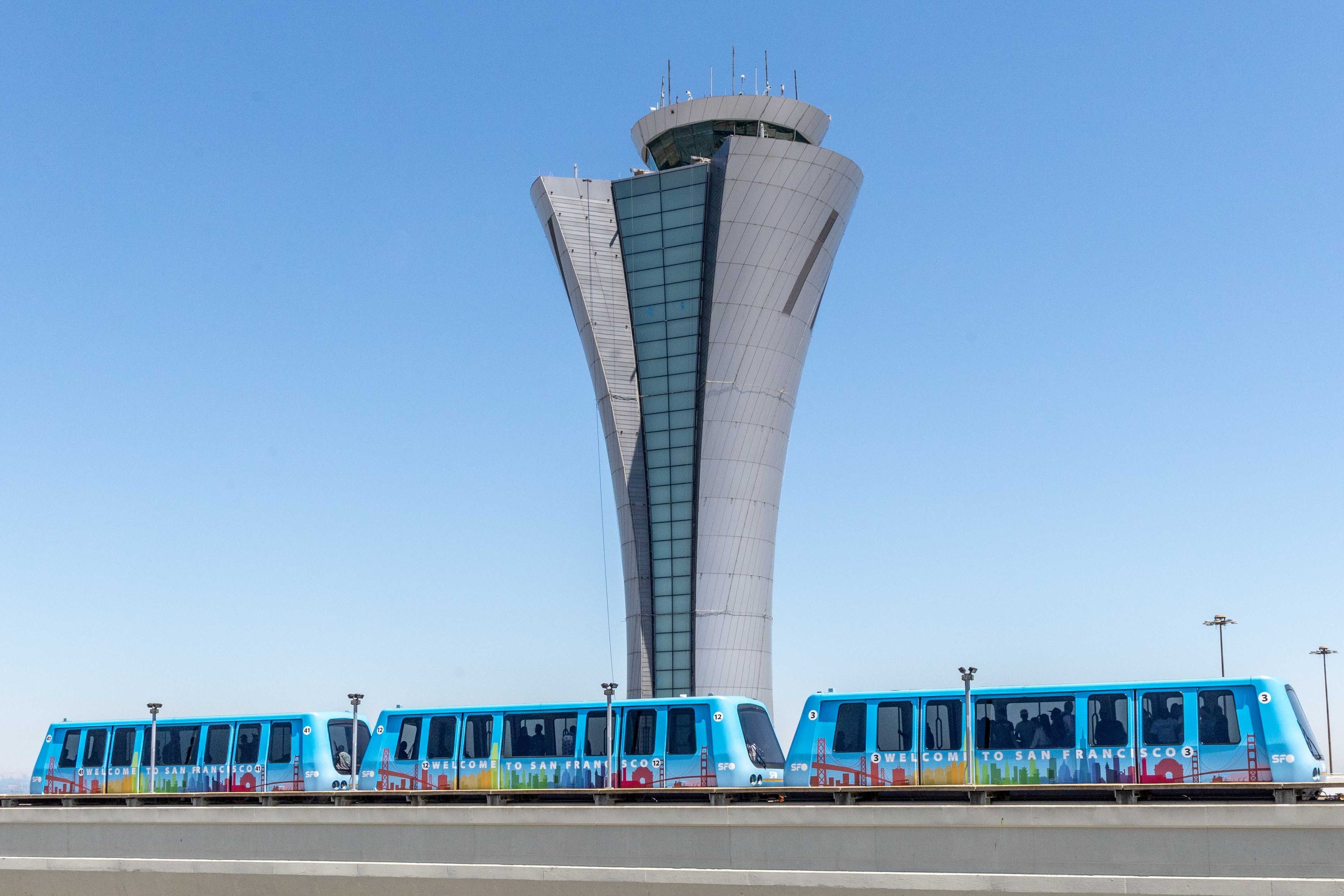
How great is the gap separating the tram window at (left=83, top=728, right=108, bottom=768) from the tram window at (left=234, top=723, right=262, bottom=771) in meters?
3.36

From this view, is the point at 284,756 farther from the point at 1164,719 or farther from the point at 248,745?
the point at 1164,719

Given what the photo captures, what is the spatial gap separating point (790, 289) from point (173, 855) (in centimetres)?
3595

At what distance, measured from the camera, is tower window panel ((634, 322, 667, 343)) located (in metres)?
56.6

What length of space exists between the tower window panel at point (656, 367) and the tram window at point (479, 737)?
103 ft

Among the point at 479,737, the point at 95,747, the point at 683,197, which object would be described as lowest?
the point at 95,747

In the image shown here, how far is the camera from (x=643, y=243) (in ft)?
189

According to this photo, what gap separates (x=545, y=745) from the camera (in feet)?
84.4

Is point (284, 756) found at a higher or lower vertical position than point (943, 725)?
lower

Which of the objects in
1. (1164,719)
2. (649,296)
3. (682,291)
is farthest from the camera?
(649,296)

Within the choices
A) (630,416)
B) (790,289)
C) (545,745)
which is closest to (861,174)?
(790,289)

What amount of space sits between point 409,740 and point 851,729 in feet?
28.8

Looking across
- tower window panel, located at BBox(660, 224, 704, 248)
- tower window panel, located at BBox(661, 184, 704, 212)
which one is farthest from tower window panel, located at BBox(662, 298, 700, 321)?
tower window panel, located at BBox(661, 184, 704, 212)

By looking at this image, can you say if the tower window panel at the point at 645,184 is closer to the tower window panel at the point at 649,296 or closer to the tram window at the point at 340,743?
the tower window panel at the point at 649,296

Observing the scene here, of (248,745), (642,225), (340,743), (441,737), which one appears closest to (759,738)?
(441,737)
